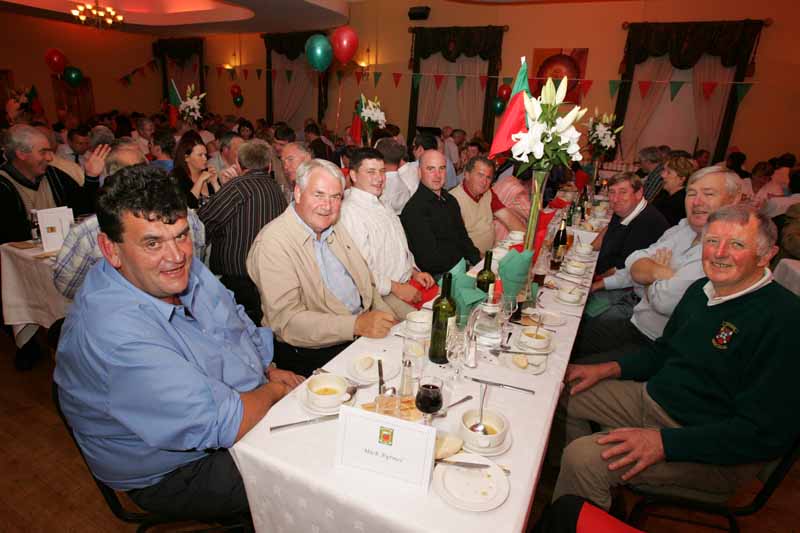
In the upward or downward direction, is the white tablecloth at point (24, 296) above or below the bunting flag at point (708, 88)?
below

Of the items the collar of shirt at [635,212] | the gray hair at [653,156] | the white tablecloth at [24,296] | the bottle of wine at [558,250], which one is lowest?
the white tablecloth at [24,296]

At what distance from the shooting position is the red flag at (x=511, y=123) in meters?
2.06

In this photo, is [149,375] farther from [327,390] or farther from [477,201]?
[477,201]

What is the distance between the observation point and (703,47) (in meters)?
7.82

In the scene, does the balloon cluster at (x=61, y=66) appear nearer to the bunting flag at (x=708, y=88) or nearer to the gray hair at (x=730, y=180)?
the gray hair at (x=730, y=180)

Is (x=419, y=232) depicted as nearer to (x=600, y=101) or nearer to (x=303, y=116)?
(x=600, y=101)

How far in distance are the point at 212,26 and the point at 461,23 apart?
6.42 m

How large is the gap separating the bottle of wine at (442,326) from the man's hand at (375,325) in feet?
0.72

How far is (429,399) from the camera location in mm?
1274

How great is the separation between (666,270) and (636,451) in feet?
4.32

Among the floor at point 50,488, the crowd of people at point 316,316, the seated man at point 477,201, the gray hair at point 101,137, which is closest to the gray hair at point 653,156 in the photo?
the crowd of people at point 316,316

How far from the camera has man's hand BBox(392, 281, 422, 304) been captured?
2828mm

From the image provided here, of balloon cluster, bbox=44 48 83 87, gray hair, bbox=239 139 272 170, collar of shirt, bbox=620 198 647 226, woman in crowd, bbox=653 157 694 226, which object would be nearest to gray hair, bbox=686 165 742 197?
collar of shirt, bbox=620 198 647 226

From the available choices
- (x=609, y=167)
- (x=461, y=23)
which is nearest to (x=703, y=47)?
(x=609, y=167)
